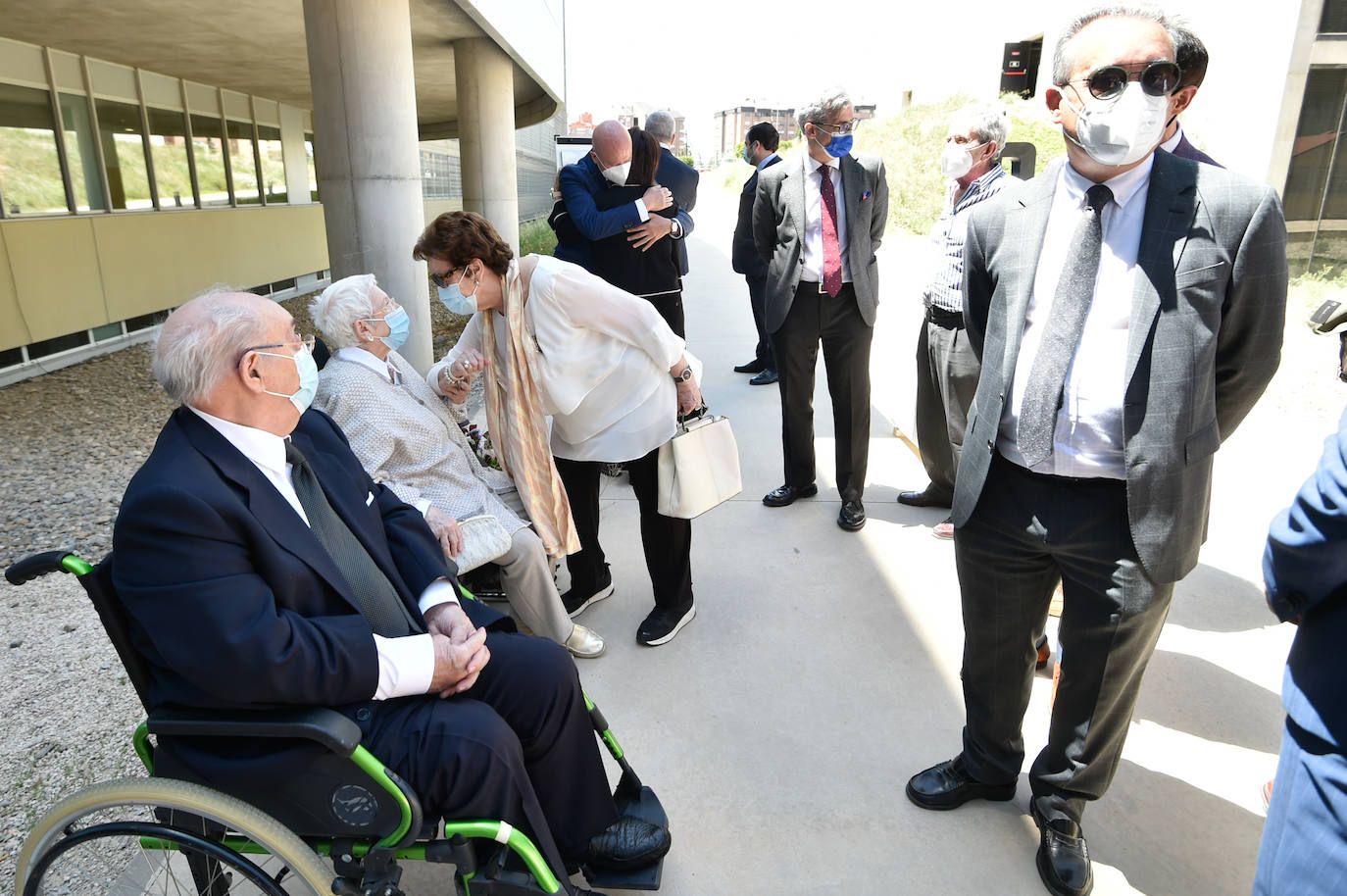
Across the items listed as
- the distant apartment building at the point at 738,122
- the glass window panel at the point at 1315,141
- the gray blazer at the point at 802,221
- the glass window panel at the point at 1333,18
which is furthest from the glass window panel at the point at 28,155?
the distant apartment building at the point at 738,122

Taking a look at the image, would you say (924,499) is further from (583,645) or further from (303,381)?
(303,381)

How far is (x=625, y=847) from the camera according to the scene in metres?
2.06

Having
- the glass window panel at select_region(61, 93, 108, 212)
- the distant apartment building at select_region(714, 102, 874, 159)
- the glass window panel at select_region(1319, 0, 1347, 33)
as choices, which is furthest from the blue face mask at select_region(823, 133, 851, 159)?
the distant apartment building at select_region(714, 102, 874, 159)

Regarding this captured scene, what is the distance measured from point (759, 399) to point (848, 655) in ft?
12.3

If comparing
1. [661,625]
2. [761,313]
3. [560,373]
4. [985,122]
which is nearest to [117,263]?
[761,313]

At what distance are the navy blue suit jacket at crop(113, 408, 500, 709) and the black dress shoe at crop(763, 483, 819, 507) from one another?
9.94 feet

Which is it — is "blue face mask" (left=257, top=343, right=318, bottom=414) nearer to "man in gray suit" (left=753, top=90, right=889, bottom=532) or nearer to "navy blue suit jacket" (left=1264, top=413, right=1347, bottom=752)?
"navy blue suit jacket" (left=1264, top=413, right=1347, bottom=752)

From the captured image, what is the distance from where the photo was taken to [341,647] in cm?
169

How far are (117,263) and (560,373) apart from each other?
7981 millimetres

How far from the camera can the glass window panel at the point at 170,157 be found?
32.0 ft

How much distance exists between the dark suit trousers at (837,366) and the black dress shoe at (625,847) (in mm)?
2548

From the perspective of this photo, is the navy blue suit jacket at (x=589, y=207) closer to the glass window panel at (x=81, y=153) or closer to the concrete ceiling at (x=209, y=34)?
the concrete ceiling at (x=209, y=34)

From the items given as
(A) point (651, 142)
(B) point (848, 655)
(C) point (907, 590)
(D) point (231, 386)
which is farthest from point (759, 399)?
(D) point (231, 386)

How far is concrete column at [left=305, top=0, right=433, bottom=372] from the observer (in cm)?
522
